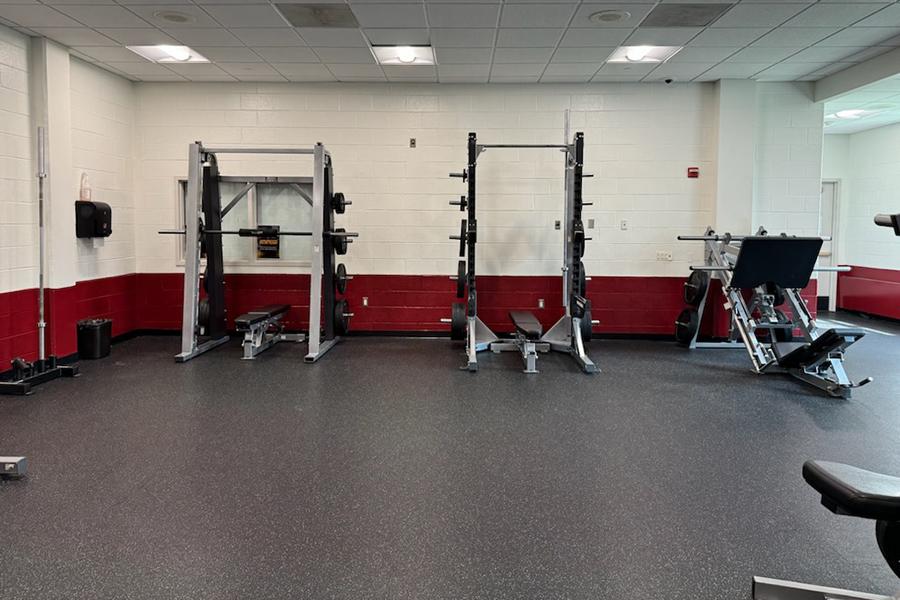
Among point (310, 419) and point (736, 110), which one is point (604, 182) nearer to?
point (736, 110)

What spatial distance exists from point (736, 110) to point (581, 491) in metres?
5.52

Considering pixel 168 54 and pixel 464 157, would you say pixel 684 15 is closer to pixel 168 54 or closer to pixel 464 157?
pixel 464 157

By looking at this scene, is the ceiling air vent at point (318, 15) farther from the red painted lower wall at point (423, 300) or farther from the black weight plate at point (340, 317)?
the red painted lower wall at point (423, 300)

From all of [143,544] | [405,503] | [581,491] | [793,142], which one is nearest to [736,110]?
[793,142]

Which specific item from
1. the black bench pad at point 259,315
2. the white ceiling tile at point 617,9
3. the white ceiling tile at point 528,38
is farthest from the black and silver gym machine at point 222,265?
the white ceiling tile at point 617,9

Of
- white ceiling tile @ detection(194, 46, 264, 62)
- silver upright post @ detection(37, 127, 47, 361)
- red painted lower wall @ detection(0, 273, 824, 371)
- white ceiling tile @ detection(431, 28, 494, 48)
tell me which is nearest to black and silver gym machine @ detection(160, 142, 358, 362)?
red painted lower wall @ detection(0, 273, 824, 371)

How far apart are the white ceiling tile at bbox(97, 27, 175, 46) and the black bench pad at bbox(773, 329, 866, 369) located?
614cm

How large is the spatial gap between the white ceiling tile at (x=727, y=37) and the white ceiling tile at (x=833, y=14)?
0.94 ft

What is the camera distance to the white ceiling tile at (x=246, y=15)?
4766 mm

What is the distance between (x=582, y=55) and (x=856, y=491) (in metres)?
5.21

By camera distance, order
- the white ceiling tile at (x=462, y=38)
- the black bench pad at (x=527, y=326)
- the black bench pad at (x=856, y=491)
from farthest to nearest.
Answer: the black bench pad at (x=527, y=326), the white ceiling tile at (x=462, y=38), the black bench pad at (x=856, y=491)

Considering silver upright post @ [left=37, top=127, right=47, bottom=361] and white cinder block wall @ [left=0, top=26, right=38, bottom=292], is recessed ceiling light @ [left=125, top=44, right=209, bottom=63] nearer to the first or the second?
white cinder block wall @ [left=0, top=26, right=38, bottom=292]

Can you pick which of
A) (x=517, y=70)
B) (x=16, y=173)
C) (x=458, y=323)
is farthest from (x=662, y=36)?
(x=16, y=173)

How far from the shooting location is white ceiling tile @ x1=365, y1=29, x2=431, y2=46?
17.5ft
